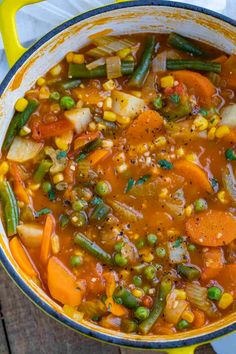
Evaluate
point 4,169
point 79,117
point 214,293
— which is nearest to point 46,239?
point 4,169

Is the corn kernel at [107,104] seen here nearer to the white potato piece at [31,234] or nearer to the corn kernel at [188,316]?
the white potato piece at [31,234]

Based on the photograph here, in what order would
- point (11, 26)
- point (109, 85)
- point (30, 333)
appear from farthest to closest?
1. point (30, 333)
2. point (109, 85)
3. point (11, 26)

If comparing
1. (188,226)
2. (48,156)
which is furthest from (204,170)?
(48,156)

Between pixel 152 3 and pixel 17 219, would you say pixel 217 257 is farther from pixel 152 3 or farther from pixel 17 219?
pixel 152 3

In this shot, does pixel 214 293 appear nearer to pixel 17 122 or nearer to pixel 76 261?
pixel 76 261

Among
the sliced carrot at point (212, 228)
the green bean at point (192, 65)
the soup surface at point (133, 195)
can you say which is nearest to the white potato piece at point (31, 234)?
the soup surface at point (133, 195)

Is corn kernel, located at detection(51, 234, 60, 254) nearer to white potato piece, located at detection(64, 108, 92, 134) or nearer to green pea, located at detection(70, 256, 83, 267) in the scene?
green pea, located at detection(70, 256, 83, 267)
